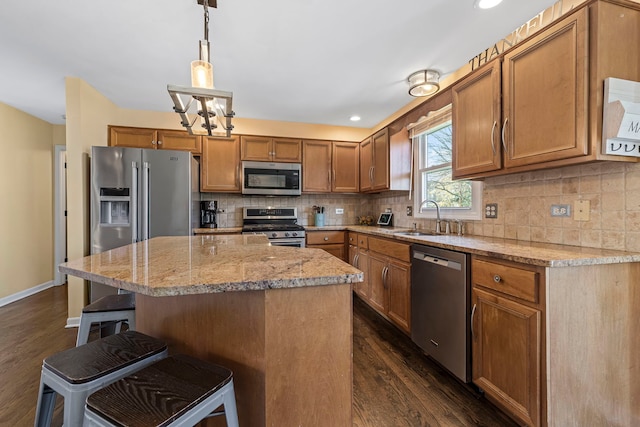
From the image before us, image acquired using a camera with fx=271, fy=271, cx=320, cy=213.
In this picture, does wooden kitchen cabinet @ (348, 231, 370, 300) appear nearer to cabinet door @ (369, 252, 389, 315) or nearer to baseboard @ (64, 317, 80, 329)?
cabinet door @ (369, 252, 389, 315)

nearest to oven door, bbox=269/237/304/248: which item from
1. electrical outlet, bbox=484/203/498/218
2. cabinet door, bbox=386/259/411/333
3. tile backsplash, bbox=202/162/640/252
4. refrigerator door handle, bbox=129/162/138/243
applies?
cabinet door, bbox=386/259/411/333

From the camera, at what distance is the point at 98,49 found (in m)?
2.21

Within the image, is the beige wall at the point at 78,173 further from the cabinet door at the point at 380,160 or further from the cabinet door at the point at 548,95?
the cabinet door at the point at 548,95

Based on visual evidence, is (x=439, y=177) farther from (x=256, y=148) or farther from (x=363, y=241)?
(x=256, y=148)

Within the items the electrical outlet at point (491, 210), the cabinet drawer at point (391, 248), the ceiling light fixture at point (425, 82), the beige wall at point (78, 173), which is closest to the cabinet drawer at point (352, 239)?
the cabinet drawer at point (391, 248)

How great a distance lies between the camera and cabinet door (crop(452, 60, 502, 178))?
5.85 feet

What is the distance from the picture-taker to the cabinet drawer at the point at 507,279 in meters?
1.27

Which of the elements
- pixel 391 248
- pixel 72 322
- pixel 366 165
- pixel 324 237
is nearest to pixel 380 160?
pixel 366 165

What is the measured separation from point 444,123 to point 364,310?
2175 millimetres

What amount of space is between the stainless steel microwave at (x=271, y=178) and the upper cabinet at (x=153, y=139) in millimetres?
704

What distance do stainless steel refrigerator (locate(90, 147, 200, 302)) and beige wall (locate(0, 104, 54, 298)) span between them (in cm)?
161

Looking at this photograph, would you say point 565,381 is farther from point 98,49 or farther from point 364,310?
point 98,49

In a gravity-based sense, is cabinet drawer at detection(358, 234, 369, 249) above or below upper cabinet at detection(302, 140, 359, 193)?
below

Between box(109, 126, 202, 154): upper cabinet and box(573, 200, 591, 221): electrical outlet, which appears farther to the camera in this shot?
box(109, 126, 202, 154): upper cabinet
